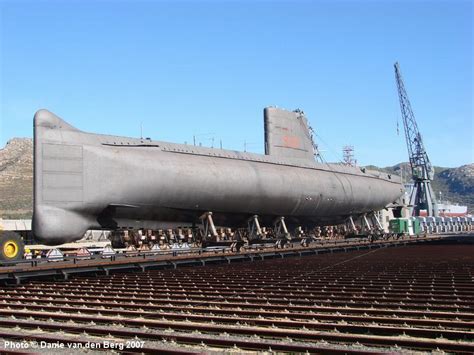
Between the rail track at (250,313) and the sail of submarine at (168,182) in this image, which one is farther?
the sail of submarine at (168,182)

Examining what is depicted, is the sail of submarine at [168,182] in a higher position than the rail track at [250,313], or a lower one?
higher

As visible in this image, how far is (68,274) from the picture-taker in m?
23.8

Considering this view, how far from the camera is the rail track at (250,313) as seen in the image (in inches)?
439

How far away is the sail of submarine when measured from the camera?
27.4 metres

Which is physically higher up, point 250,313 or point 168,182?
point 168,182

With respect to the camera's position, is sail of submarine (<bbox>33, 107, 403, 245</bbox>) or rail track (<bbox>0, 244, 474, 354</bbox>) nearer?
rail track (<bbox>0, 244, 474, 354</bbox>)

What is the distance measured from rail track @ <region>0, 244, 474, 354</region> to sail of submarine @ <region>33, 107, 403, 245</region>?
6.11 metres

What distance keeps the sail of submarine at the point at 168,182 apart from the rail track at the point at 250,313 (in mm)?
6110

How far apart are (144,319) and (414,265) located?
53.0ft

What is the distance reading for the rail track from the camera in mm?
11156

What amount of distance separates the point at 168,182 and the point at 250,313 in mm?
18116

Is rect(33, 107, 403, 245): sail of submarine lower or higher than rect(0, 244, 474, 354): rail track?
higher

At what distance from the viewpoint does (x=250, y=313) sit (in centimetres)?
1408

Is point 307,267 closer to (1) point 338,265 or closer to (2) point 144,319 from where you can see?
(1) point 338,265
